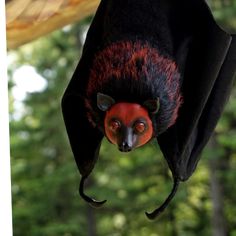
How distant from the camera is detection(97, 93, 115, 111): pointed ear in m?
1.16

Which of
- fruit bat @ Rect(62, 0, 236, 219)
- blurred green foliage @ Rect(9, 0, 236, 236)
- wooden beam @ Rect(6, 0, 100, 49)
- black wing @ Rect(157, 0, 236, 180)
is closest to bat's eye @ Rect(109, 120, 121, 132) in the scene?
fruit bat @ Rect(62, 0, 236, 219)

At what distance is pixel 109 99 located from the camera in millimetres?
1163

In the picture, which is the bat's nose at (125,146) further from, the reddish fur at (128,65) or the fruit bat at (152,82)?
the reddish fur at (128,65)

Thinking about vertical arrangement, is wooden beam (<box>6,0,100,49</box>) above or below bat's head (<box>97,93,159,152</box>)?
below

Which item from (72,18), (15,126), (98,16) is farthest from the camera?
(15,126)

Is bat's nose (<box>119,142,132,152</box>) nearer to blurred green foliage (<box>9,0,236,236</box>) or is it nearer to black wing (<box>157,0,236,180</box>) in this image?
black wing (<box>157,0,236,180</box>)

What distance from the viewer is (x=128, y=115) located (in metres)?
1.15

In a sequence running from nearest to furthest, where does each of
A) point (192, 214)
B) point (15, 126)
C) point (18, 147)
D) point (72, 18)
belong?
point (72, 18) < point (15, 126) < point (18, 147) < point (192, 214)

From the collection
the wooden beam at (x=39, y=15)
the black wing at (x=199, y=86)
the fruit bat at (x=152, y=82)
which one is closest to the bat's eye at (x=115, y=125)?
the fruit bat at (x=152, y=82)

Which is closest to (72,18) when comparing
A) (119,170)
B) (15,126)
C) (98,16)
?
(98,16)

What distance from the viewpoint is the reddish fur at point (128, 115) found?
115 centimetres

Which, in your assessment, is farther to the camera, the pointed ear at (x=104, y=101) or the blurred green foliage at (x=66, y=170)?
the blurred green foliage at (x=66, y=170)

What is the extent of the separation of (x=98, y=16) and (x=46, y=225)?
319 inches

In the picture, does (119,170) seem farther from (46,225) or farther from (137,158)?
(46,225)
